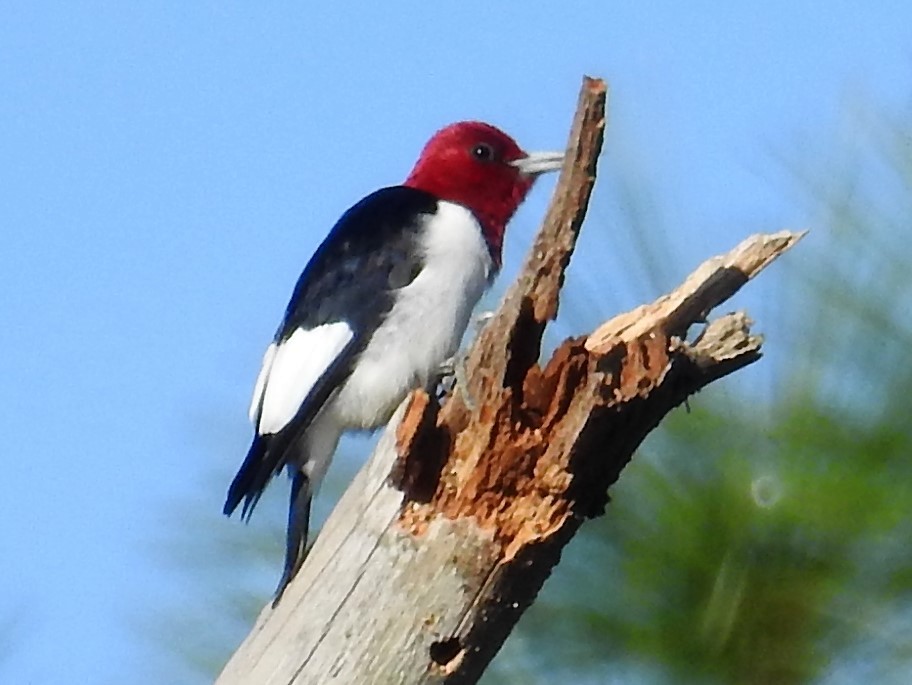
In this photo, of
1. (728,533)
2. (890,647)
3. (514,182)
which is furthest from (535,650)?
(514,182)

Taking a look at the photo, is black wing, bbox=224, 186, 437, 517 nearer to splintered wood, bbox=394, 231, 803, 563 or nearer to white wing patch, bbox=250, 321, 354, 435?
white wing patch, bbox=250, 321, 354, 435

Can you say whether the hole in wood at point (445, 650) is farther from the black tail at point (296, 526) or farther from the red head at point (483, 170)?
the red head at point (483, 170)

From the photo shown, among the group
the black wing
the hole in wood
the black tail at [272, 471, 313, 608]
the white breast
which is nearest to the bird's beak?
the black wing

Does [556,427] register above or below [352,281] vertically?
below

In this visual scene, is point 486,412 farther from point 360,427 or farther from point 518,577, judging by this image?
point 360,427

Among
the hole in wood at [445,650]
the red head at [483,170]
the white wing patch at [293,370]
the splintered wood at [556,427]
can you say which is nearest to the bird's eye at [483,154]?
the red head at [483,170]

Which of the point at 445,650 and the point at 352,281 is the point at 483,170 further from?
the point at 445,650

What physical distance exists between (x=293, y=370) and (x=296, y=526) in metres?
0.28

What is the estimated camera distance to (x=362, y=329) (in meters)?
1.89

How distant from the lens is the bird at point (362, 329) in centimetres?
183

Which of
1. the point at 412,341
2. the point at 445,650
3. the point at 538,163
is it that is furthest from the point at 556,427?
the point at 538,163

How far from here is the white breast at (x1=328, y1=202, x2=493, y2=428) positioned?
1.86 m

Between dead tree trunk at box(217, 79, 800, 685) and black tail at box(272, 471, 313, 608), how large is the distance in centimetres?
13

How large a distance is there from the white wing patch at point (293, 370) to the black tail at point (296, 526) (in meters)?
0.08
